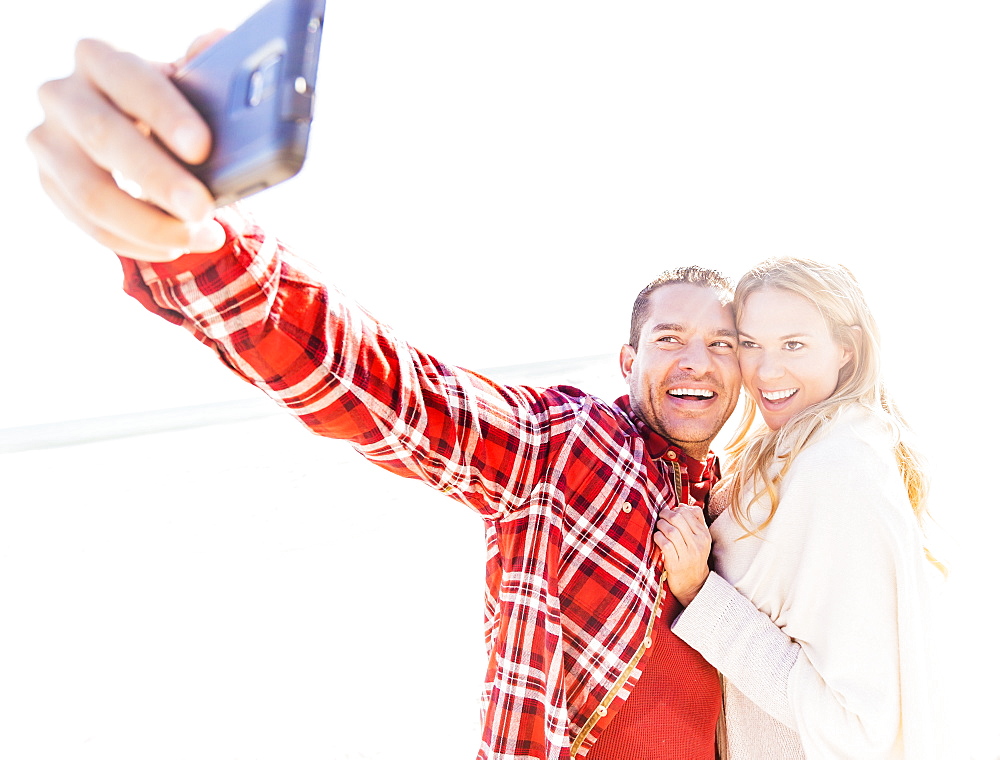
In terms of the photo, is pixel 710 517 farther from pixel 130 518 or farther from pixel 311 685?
pixel 130 518

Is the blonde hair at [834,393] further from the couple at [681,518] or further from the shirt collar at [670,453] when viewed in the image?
the shirt collar at [670,453]

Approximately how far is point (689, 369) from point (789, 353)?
30 cm

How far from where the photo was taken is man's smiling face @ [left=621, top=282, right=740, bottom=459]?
2.15 metres

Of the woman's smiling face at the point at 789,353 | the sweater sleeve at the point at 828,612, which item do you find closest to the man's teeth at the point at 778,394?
the woman's smiling face at the point at 789,353

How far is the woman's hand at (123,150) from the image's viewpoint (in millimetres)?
628

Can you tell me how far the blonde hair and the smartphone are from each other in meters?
1.68

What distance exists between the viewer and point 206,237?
78 cm

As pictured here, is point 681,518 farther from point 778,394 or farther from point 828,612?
point 778,394

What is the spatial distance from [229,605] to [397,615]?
1146mm

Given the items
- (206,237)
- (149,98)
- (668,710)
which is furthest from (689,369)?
(149,98)

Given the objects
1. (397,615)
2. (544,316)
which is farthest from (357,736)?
(544,316)

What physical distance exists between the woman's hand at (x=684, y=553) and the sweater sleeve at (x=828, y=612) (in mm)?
48

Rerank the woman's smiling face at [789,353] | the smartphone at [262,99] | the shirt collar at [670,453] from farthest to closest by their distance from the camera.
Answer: the shirt collar at [670,453] < the woman's smiling face at [789,353] < the smartphone at [262,99]

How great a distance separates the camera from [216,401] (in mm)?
10898
